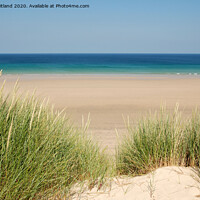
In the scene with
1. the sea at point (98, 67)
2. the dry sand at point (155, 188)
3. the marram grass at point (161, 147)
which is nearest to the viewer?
the dry sand at point (155, 188)

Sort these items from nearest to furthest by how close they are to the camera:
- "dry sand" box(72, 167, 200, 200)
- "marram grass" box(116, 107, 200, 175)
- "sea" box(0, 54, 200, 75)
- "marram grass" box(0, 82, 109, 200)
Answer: "marram grass" box(0, 82, 109, 200), "dry sand" box(72, 167, 200, 200), "marram grass" box(116, 107, 200, 175), "sea" box(0, 54, 200, 75)

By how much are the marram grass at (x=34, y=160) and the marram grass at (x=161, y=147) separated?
0.46 m

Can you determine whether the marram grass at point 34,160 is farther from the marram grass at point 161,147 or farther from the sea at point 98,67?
the sea at point 98,67

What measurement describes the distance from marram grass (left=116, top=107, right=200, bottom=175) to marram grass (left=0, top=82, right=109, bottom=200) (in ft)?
1.51

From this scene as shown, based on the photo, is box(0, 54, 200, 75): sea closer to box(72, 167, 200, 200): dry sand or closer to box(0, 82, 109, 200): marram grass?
box(0, 82, 109, 200): marram grass

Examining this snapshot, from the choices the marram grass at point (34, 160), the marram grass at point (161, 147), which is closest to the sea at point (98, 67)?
the marram grass at point (161, 147)

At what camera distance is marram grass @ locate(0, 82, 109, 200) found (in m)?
2.53

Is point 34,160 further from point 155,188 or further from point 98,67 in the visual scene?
point 98,67

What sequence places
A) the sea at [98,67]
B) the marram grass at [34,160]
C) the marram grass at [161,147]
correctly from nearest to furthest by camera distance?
1. the marram grass at [34,160]
2. the marram grass at [161,147]
3. the sea at [98,67]

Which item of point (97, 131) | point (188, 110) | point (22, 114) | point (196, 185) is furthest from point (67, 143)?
point (188, 110)

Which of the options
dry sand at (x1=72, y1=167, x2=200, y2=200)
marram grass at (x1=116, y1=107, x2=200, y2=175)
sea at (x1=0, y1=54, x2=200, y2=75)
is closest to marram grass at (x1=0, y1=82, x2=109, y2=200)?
dry sand at (x1=72, y1=167, x2=200, y2=200)

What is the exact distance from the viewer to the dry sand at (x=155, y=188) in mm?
2967

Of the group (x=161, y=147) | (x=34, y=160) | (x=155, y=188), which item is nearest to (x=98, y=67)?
(x=161, y=147)

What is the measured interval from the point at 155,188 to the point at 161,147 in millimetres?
641
